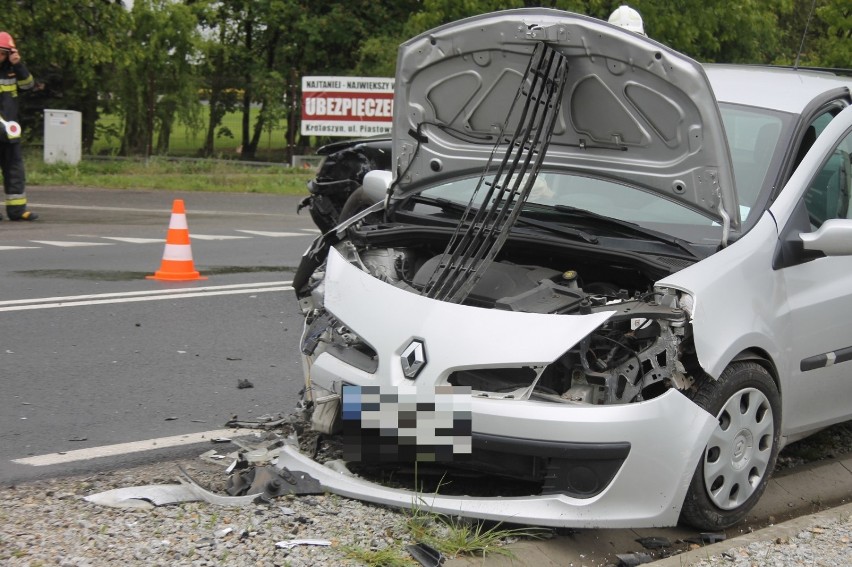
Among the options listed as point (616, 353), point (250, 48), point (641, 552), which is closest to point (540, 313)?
point (616, 353)

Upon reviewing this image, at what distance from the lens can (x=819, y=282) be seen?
534 centimetres

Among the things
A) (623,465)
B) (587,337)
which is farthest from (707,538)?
(587,337)

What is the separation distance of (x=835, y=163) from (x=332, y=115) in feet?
65.9

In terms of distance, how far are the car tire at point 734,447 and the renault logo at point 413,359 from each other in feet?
3.56

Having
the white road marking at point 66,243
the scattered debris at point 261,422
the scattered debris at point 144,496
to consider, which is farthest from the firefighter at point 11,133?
the scattered debris at point 144,496

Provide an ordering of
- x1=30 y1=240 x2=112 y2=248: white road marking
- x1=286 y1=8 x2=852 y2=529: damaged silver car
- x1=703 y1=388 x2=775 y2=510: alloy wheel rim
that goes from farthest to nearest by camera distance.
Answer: x1=30 y1=240 x2=112 y2=248: white road marking, x1=703 y1=388 x2=775 y2=510: alloy wheel rim, x1=286 y1=8 x2=852 y2=529: damaged silver car

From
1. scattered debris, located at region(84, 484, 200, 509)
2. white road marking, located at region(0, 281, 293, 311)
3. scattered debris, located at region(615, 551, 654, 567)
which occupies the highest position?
scattered debris, located at region(84, 484, 200, 509)

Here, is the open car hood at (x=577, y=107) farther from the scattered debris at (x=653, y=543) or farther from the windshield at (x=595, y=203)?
the scattered debris at (x=653, y=543)

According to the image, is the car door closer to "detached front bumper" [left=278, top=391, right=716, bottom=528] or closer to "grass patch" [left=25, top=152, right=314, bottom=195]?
"detached front bumper" [left=278, top=391, right=716, bottom=528]

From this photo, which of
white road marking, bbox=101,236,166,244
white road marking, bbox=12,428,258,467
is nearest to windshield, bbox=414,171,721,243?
white road marking, bbox=12,428,258,467

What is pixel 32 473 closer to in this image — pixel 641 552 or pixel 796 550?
pixel 641 552

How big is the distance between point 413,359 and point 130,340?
3855 millimetres

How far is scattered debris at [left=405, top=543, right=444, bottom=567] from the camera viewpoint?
4.22m

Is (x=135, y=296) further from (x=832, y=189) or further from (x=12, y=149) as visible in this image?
(x=12, y=149)
